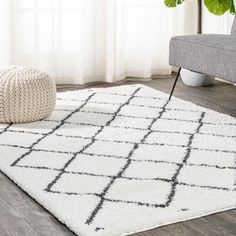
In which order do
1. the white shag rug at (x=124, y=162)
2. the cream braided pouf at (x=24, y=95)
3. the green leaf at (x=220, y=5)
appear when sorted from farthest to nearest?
1. the green leaf at (x=220, y=5)
2. the cream braided pouf at (x=24, y=95)
3. the white shag rug at (x=124, y=162)

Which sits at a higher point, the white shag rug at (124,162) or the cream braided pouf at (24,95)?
the cream braided pouf at (24,95)

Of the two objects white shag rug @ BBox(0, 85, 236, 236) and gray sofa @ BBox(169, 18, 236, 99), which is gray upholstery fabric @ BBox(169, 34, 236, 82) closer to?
gray sofa @ BBox(169, 18, 236, 99)

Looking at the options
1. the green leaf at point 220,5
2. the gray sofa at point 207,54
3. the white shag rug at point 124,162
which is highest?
the green leaf at point 220,5

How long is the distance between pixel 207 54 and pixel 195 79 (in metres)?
0.88

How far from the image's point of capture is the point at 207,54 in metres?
3.68

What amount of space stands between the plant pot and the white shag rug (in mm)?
544

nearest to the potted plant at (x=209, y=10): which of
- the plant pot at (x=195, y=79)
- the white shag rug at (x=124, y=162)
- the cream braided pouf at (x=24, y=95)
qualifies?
the plant pot at (x=195, y=79)

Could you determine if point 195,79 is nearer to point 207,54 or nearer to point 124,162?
point 207,54

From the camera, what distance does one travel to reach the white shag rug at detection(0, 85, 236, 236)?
238 cm

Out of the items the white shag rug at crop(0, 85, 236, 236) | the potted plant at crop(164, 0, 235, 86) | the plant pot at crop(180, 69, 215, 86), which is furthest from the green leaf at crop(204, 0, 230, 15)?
the white shag rug at crop(0, 85, 236, 236)

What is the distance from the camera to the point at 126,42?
483cm

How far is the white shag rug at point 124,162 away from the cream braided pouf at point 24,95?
0.06 metres

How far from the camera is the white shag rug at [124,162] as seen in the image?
2379 mm

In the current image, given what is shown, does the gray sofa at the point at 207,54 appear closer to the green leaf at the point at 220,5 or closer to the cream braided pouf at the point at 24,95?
the green leaf at the point at 220,5
